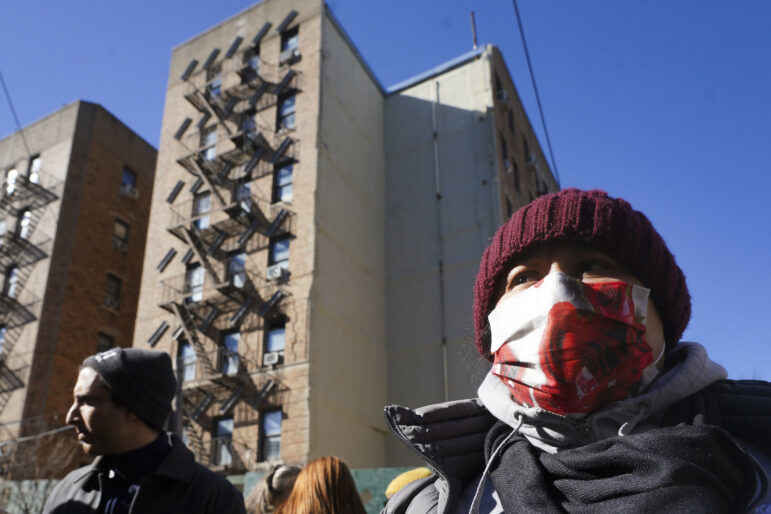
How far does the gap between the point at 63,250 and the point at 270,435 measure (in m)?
16.1

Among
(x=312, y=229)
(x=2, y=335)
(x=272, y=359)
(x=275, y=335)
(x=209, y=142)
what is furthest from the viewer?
(x=2, y=335)

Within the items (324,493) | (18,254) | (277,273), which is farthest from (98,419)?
(18,254)

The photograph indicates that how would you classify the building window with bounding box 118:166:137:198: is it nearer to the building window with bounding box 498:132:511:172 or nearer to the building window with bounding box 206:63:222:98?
the building window with bounding box 206:63:222:98

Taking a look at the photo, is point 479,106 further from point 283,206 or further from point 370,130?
point 283,206

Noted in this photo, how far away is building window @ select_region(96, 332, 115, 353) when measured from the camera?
3009 centimetres

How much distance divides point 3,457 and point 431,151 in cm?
2166

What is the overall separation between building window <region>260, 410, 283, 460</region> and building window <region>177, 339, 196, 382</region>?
12.4 ft

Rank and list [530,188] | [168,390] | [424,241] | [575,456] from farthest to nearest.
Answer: [530,188]
[424,241]
[168,390]
[575,456]

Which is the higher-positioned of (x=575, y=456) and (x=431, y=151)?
(x=431, y=151)

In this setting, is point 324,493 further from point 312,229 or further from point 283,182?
point 283,182

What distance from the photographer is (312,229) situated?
23.8m

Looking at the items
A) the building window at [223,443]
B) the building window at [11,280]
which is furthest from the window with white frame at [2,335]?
the building window at [223,443]

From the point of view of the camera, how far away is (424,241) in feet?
92.5

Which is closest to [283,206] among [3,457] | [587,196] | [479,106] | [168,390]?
[479,106]
